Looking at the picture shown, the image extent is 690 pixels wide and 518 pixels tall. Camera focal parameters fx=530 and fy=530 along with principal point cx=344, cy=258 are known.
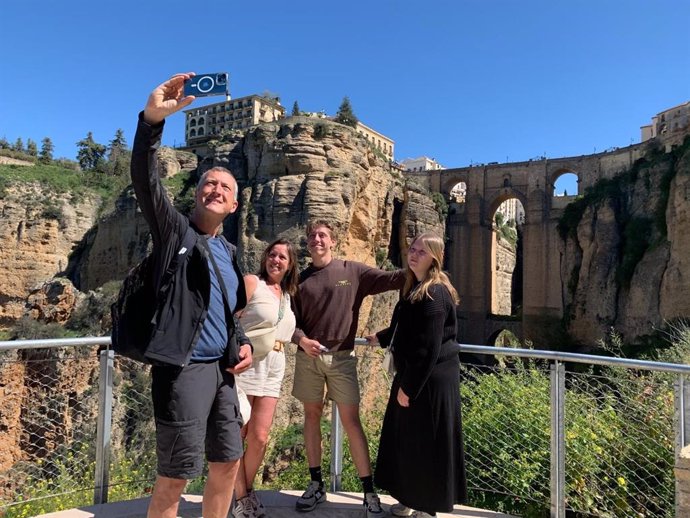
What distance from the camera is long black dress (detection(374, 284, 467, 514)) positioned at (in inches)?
120

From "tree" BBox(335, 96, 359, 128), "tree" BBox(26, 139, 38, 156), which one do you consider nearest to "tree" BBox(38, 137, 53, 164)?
"tree" BBox(26, 139, 38, 156)

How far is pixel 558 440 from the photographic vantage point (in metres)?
3.48

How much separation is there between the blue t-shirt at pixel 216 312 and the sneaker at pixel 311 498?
4.98 feet

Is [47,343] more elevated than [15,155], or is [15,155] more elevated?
[15,155]

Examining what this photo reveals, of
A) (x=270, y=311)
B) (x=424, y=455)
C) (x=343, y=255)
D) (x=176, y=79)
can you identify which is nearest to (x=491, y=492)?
(x=424, y=455)

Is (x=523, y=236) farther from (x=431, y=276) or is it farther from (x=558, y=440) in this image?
(x=431, y=276)

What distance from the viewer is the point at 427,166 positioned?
9356 centimetres

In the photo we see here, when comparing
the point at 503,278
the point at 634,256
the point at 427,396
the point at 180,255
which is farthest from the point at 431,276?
the point at 503,278

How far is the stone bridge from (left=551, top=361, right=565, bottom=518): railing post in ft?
110

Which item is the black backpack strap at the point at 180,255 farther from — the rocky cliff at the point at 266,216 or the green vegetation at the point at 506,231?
A: the green vegetation at the point at 506,231

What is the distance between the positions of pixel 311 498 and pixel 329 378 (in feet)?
2.59

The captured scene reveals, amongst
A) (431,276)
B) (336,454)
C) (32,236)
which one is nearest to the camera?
(431,276)

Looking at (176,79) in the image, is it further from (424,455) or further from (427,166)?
(427,166)

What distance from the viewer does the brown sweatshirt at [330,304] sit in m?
3.56
